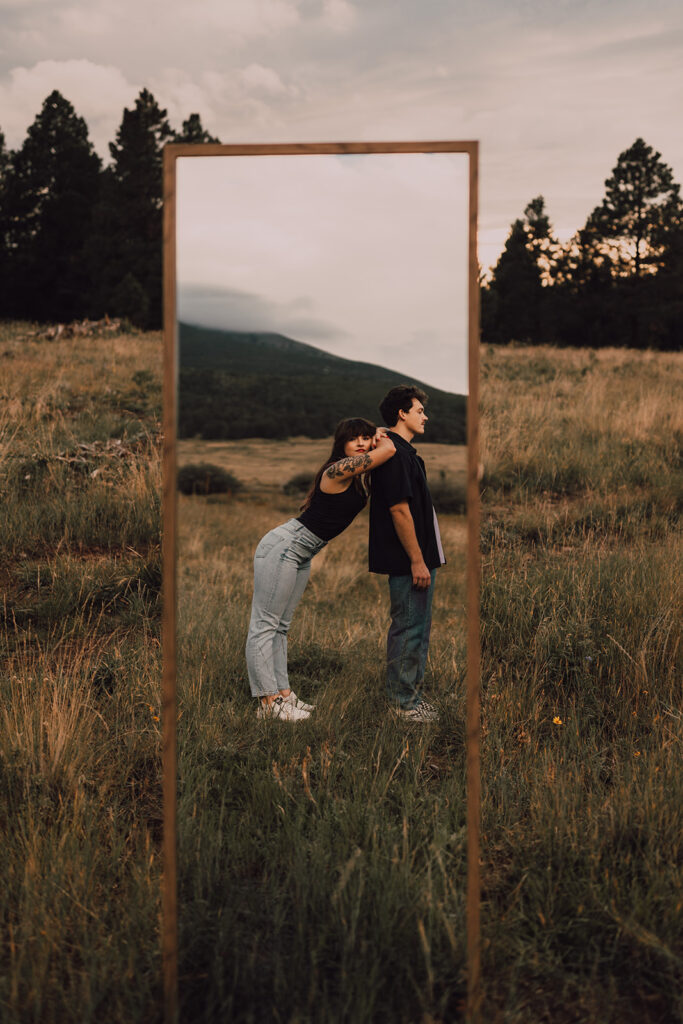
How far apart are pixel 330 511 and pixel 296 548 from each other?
230 mm

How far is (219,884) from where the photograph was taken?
97.9 inches

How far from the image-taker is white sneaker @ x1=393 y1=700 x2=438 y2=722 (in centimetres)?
302

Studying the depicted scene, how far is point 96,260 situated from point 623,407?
27.7m

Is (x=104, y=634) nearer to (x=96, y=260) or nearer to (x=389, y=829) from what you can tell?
(x=389, y=829)

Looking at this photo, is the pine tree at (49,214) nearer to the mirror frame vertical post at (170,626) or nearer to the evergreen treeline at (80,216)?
the evergreen treeline at (80,216)

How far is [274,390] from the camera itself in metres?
2.27

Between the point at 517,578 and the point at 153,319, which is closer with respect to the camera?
the point at 517,578

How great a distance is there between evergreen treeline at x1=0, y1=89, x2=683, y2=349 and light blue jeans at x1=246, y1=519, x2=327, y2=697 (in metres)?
29.3

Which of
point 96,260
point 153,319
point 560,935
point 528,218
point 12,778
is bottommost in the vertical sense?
point 560,935

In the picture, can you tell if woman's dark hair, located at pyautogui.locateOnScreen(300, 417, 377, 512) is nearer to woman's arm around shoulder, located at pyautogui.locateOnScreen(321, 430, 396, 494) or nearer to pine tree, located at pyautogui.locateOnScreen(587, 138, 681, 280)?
woman's arm around shoulder, located at pyautogui.locateOnScreen(321, 430, 396, 494)

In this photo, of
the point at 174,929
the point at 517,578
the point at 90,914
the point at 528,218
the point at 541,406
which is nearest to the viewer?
the point at 174,929

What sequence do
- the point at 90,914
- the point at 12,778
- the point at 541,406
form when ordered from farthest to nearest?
the point at 541,406
the point at 12,778
the point at 90,914

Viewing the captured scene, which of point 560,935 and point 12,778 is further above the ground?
point 12,778

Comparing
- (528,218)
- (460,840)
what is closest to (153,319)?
(528,218)
